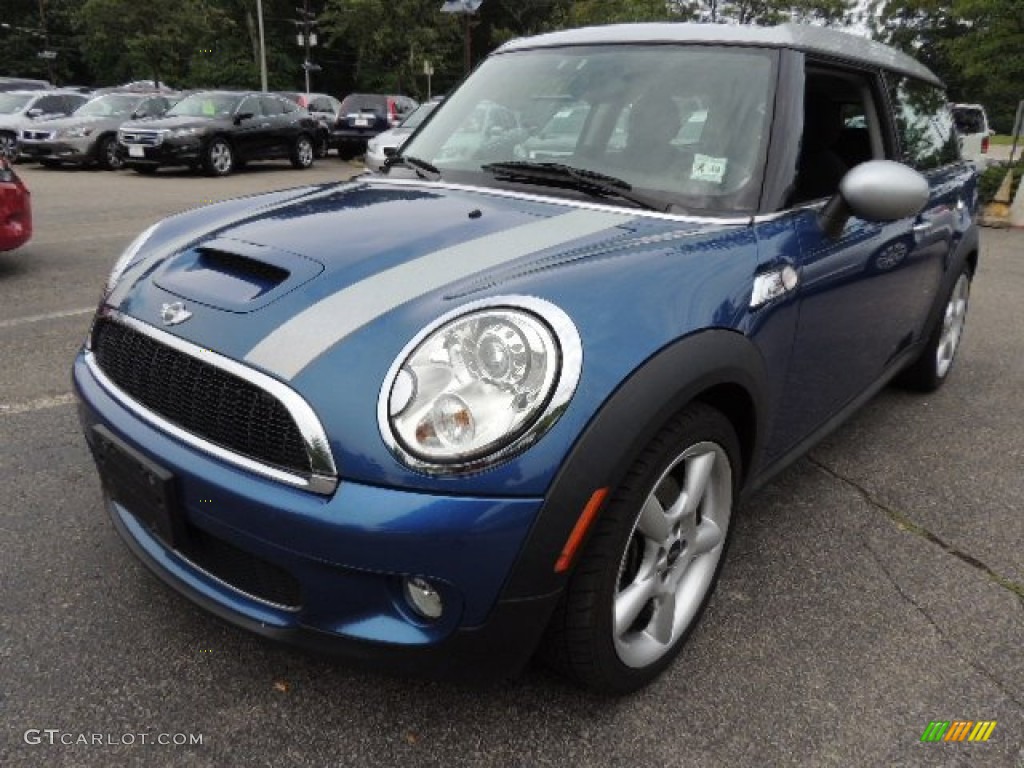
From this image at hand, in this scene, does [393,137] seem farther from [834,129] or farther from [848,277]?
[848,277]

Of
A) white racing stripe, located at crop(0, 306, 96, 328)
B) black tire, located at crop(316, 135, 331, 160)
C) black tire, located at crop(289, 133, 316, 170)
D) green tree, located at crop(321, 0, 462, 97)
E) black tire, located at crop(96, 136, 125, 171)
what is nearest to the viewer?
white racing stripe, located at crop(0, 306, 96, 328)

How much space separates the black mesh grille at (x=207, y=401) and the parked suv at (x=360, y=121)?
16778 mm

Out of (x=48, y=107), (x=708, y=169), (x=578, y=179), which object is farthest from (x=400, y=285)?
(x=48, y=107)

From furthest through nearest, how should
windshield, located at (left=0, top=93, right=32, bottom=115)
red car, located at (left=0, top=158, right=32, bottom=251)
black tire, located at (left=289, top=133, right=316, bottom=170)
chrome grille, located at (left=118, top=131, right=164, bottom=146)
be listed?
windshield, located at (left=0, top=93, right=32, bottom=115) → black tire, located at (left=289, top=133, right=316, bottom=170) → chrome grille, located at (left=118, top=131, right=164, bottom=146) → red car, located at (left=0, top=158, right=32, bottom=251)

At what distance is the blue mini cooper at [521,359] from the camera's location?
151cm

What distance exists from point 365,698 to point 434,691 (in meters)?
0.16

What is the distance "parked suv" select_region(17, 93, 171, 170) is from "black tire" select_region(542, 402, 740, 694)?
581 inches

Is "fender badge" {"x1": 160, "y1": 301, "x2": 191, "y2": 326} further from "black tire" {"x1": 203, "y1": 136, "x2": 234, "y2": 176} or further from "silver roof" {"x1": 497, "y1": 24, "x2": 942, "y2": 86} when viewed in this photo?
"black tire" {"x1": 203, "y1": 136, "x2": 234, "y2": 176}

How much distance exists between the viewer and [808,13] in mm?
39281

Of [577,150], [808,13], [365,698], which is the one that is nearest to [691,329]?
[577,150]

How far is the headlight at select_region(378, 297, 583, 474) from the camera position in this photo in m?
1.49

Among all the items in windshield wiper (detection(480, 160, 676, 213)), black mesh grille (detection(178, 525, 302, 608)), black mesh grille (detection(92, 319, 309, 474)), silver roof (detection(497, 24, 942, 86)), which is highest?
silver roof (detection(497, 24, 942, 86))

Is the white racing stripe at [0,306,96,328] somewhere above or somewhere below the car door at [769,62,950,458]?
below

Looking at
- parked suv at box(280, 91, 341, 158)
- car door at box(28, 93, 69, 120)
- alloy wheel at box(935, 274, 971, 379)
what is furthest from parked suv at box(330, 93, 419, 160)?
alloy wheel at box(935, 274, 971, 379)
